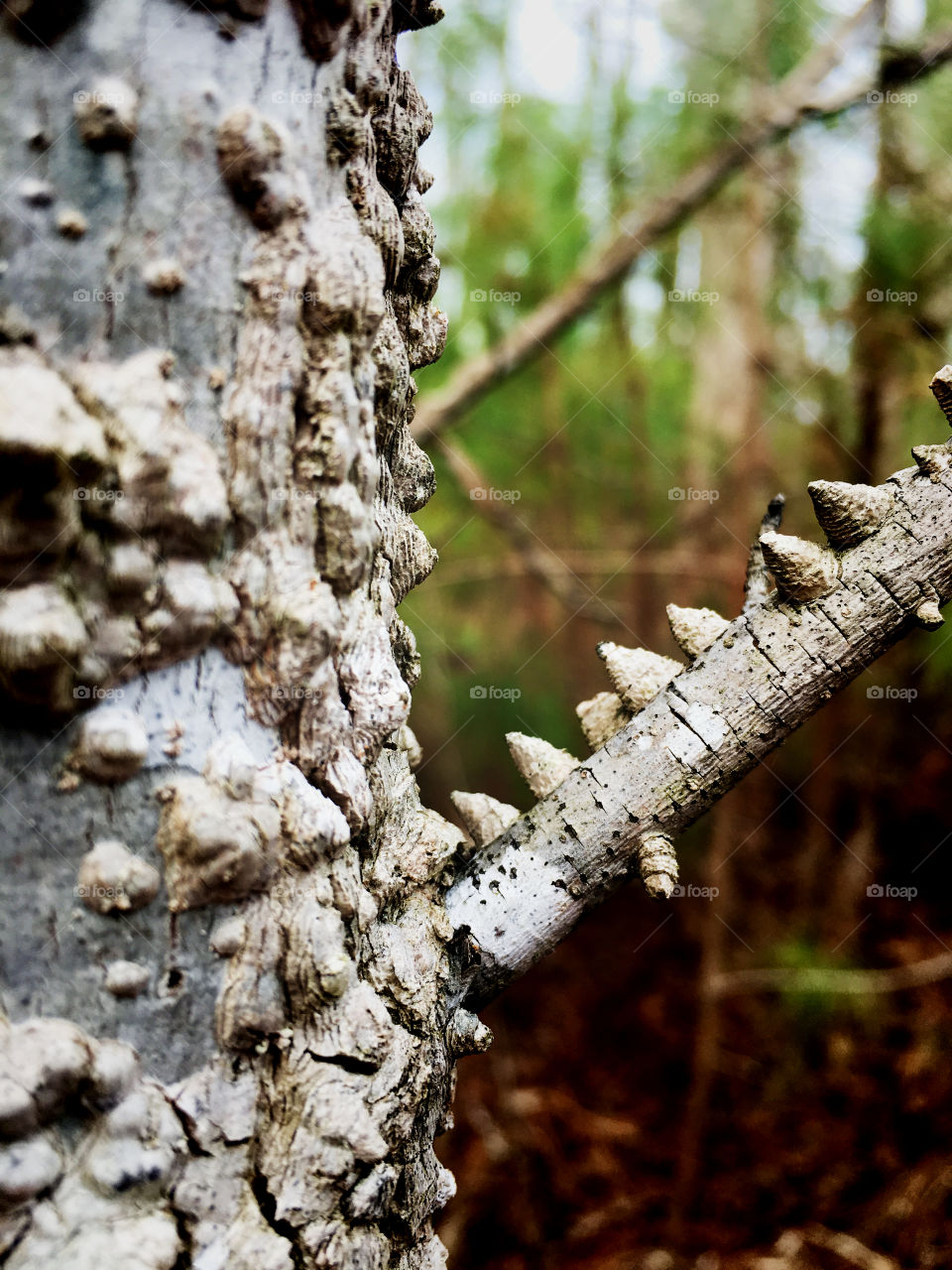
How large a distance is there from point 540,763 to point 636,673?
0.13 m

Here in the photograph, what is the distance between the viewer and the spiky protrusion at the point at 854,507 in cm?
72

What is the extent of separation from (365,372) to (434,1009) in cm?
A: 52

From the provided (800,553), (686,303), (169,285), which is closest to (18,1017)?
(169,285)

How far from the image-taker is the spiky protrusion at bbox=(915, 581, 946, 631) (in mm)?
681

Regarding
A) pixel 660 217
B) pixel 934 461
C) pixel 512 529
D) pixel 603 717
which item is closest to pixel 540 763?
pixel 603 717

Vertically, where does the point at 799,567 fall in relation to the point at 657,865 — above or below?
above

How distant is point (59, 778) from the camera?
0.54 metres

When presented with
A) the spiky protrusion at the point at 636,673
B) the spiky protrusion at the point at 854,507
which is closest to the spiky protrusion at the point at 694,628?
the spiky protrusion at the point at 636,673

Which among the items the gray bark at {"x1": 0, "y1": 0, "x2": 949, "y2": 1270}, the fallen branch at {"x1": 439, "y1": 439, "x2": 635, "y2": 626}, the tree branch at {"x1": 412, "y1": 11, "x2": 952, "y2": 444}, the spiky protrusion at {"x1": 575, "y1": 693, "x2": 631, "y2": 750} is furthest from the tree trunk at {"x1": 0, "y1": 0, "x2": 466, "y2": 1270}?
the tree branch at {"x1": 412, "y1": 11, "x2": 952, "y2": 444}

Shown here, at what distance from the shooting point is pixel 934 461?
0.72 meters

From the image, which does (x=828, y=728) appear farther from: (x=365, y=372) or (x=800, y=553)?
(x=365, y=372)

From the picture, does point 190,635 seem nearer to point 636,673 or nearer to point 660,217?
point 636,673

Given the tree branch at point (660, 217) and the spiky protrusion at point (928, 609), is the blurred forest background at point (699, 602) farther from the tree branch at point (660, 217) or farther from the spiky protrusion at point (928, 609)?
the spiky protrusion at point (928, 609)

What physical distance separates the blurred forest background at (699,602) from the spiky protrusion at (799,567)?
4.29 feet
